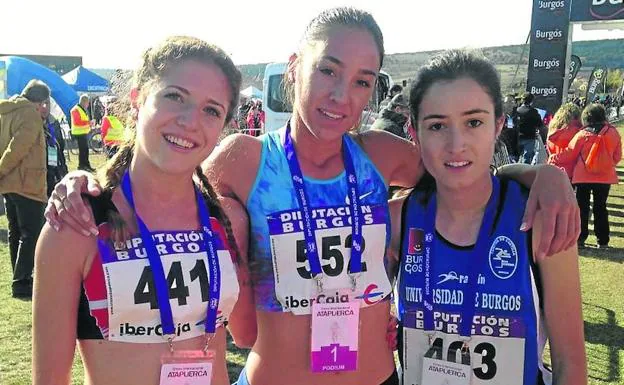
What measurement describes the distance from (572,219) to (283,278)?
36.6 inches

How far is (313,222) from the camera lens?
1.98 m

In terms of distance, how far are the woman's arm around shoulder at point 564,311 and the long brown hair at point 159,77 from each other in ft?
3.17

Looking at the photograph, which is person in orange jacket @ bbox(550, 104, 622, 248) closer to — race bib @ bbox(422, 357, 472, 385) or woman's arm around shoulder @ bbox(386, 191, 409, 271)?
woman's arm around shoulder @ bbox(386, 191, 409, 271)

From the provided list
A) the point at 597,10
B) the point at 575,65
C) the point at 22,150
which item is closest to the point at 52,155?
the point at 22,150

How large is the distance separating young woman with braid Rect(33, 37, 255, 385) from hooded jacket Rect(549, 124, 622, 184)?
7038mm

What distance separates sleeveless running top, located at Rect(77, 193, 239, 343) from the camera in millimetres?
1545

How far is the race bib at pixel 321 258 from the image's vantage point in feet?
6.45

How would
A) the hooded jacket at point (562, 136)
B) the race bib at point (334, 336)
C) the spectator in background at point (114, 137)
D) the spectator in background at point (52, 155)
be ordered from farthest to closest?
the hooded jacket at point (562, 136), the spectator in background at point (52, 155), the spectator in background at point (114, 137), the race bib at point (334, 336)

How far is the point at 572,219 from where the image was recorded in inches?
69.6

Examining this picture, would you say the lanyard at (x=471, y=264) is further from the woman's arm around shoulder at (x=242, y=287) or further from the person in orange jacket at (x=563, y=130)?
the person in orange jacket at (x=563, y=130)

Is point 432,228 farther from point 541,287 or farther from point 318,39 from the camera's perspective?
point 318,39

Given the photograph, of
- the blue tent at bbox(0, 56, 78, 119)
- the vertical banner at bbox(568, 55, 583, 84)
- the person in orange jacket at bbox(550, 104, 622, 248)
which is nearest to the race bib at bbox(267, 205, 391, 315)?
the person in orange jacket at bbox(550, 104, 622, 248)

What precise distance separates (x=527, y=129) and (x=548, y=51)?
4192mm

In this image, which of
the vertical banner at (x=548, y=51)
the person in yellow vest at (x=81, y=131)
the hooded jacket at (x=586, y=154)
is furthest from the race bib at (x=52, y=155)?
the vertical banner at (x=548, y=51)
